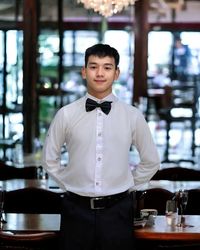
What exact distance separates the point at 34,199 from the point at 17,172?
1.47 m

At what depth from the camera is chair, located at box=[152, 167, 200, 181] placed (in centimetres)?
610

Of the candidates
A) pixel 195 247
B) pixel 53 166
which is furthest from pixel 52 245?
pixel 195 247

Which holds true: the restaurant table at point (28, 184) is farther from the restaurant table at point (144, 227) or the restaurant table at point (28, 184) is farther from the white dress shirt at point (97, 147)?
the white dress shirt at point (97, 147)

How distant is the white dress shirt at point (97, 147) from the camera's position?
11.4 ft

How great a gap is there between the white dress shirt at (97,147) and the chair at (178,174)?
246cm

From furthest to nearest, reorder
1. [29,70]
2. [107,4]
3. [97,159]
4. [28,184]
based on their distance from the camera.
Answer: [29,70] → [107,4] → [28,184] → [97,159]

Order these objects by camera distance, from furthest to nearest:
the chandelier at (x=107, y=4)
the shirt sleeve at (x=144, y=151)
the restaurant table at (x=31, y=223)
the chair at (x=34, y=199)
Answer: the chandelier at (x=107, y=4)
the chair at (x=34, y=199)
the restaurant table at (x=31, y=223)
the shirt sleeve at (x=144, y=151)

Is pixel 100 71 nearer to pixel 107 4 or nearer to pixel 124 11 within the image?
pixel 107 4

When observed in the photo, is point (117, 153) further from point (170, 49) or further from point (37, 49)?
point (170, 49)

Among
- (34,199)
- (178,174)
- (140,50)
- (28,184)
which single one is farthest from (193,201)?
(140,50)

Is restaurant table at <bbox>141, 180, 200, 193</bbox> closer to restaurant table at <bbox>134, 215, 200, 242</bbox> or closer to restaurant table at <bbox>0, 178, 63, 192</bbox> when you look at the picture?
restaurant table at <bbox>0, 178, 63, 192</bbox>

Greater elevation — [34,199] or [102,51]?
[102,51]

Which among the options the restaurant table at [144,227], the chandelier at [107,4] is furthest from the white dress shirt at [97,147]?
the chandelier at [107,4]

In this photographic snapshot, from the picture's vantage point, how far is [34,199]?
4.86m
